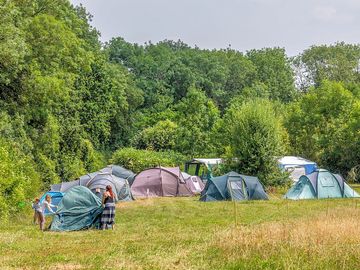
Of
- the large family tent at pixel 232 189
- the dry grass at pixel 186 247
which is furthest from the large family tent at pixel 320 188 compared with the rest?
the dry grass at pixel 186 247

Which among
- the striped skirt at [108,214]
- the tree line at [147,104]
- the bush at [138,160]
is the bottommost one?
the striped skirt at [108,214]

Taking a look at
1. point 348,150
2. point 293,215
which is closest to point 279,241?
point 293,215

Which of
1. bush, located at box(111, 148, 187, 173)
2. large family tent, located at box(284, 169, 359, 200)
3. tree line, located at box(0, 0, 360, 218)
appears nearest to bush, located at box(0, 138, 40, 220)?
tree line, located at box(0, 0, 360, 218)

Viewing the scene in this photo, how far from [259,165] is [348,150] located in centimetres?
1506

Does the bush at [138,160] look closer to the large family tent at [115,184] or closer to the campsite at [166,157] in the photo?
the campsite at [166,157]

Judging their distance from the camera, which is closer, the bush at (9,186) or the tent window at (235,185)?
the bush at (9,186)

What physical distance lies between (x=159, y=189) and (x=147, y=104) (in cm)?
3951

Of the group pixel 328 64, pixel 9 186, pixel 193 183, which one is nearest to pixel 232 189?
pixel 193 183

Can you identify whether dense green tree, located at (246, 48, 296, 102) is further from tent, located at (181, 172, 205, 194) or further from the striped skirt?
the striped skirt

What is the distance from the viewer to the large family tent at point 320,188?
3088 cm

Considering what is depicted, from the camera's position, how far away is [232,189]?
30.0 m

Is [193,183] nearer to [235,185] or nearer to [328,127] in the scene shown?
[235,185]

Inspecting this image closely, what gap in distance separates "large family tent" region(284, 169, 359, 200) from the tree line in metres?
3.90

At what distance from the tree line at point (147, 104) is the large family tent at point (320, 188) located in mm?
3897
